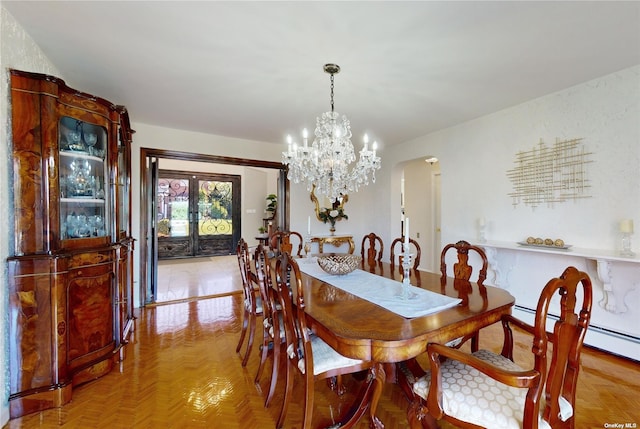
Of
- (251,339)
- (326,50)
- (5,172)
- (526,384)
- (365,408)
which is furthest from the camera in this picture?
(251,339)

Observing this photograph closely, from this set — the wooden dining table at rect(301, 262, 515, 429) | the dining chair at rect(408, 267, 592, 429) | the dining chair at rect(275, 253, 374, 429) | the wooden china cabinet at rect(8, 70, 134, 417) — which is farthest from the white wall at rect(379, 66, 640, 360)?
the wooden china cabinet at rect(8, 70, 134, 417)

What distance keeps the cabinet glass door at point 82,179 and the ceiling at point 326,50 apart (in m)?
0.63

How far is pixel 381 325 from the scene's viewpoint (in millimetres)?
1307

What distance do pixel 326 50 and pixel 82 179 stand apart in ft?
7.25

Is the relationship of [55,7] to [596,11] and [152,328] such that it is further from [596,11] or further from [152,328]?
[596,11]

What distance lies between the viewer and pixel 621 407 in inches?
70.2

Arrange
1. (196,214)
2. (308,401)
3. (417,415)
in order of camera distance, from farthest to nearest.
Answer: (196,214) → (308,401) → (417,415)

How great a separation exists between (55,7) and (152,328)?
2.93 m

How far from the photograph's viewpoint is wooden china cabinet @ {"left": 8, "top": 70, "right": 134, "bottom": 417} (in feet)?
5.72

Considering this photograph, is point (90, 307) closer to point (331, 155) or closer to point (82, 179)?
point (82, 179)

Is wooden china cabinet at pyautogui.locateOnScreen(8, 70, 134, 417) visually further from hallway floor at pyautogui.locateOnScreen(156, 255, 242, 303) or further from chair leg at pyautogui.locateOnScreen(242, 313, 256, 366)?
hallway floor at pyautogui.locateOnScreen(156, 255, 242, 303)

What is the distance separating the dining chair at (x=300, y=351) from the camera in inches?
54.6

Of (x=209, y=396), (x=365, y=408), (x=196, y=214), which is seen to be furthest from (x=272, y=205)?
(x=365, y=408)

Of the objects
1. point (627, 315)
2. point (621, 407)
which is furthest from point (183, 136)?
point (627, 315)
